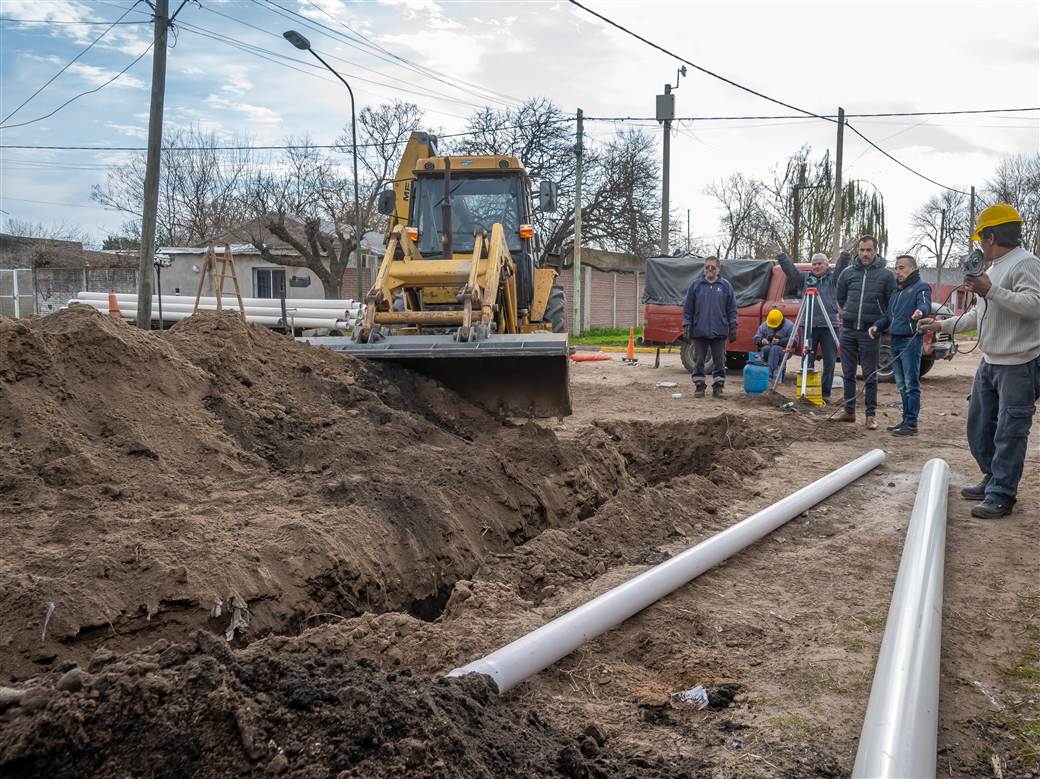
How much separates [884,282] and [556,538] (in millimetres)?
5632

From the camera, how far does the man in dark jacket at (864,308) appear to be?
8.51 m

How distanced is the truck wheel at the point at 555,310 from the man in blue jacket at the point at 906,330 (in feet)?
12.3

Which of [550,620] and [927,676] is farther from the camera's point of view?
[550,620]

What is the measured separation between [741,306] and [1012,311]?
9.11 m

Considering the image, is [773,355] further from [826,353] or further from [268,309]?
[268,309]

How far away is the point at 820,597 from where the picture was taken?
387 cm

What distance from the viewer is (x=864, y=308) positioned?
8562 mm

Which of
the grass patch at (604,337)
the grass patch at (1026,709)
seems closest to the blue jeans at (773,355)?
the grass patch at (1026,709)

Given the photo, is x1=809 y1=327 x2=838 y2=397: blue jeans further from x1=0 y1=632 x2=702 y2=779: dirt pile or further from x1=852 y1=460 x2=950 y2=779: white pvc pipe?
x1=0 y1=632 x2=702 y2=779: dirt pile

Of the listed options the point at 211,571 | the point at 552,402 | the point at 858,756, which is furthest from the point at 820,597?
the point at 552,402

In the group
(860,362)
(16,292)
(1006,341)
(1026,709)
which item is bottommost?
(1026,709)

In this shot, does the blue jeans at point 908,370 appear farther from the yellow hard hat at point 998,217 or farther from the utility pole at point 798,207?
the utility pole at point 798,207

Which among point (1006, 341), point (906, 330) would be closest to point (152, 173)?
point (906, 330)

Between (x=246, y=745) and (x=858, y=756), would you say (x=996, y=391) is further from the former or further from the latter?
(x=246, y=745)
